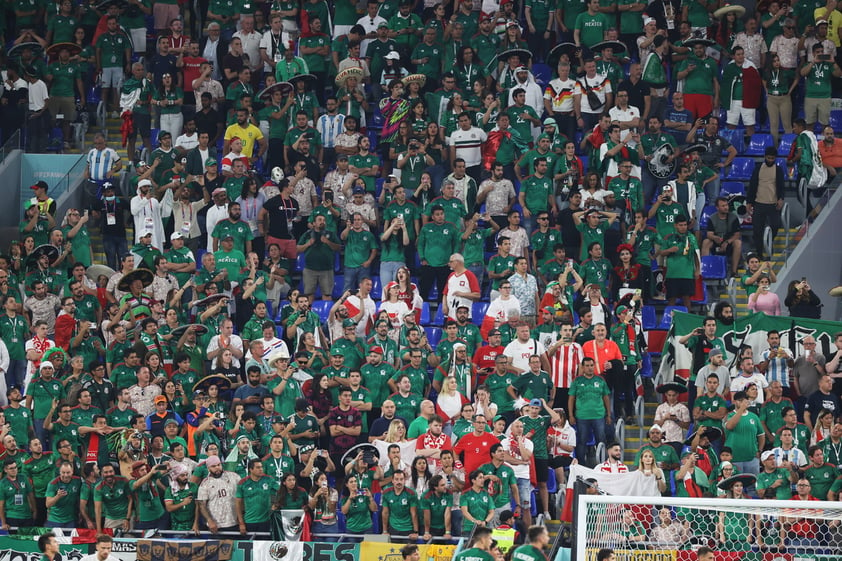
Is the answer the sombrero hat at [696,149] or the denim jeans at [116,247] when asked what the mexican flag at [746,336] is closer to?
the sombrero hat at [696,149]

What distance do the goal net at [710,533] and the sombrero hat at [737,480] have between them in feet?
4.10

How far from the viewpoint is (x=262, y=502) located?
65.9ft

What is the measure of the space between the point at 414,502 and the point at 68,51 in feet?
39.7

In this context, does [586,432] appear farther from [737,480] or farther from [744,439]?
[737,480]

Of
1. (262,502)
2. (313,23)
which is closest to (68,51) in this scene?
(313,23)

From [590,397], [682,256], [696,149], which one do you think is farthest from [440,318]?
[696,149]

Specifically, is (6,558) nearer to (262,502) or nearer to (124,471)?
(124,471)

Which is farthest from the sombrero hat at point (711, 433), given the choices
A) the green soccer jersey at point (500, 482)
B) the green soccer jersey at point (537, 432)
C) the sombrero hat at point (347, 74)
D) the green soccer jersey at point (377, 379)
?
the sombrero hat at point (347, 74)

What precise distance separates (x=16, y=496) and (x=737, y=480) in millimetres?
9254

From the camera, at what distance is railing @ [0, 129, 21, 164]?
88.3 feet

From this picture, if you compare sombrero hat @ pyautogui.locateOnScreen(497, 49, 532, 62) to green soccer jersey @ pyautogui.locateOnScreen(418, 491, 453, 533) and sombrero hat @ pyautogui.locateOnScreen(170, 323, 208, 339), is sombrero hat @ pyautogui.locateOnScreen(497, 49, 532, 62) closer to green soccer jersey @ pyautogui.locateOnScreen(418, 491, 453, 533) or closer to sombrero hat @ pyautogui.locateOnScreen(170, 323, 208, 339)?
sombrero hat @ pyautogui.locateOnScreen(170, 323, 208, 339)

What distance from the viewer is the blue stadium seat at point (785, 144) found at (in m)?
26.5

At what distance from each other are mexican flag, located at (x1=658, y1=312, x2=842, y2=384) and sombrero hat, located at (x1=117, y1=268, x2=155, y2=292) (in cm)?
760

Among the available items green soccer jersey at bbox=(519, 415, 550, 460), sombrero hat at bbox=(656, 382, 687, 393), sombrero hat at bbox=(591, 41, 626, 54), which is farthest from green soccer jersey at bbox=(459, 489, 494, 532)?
sombrero hat at bbox=(591, 41, 626, 54)
